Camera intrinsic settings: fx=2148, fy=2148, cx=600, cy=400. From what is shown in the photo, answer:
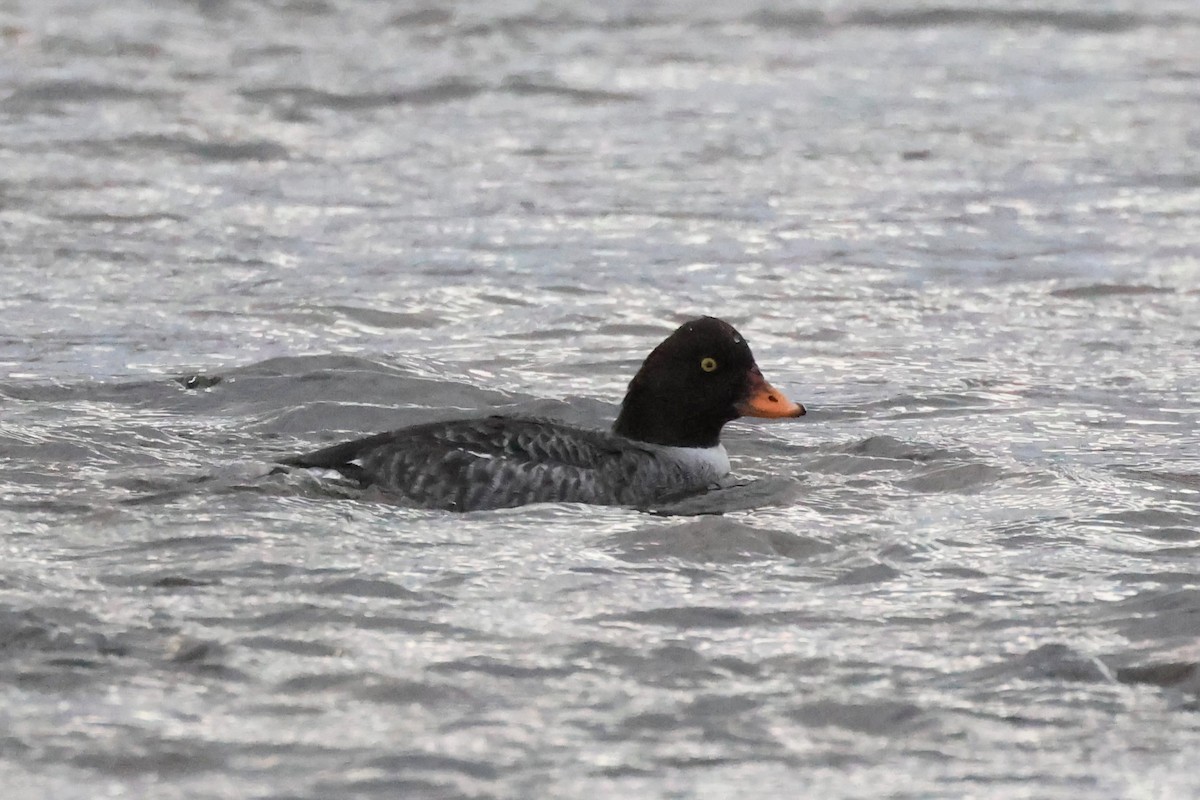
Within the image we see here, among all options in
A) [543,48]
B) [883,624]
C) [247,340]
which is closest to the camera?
[883,624]

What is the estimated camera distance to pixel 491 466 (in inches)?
375

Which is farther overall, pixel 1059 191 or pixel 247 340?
pixel 1059 191

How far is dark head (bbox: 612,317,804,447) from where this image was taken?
10.4m

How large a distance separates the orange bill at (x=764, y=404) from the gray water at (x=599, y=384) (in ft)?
1.17

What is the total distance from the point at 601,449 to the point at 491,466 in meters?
0.66

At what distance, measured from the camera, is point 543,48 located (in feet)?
79.3

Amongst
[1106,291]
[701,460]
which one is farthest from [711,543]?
[1106,291]

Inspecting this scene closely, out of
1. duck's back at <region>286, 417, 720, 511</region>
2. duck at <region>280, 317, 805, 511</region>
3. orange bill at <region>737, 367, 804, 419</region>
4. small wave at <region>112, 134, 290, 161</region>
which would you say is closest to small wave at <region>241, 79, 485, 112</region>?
small wave at <region>112, 134, 290, 161</region>

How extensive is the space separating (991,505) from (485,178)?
9640mm

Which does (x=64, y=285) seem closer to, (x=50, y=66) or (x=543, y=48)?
(x=50, y=66)

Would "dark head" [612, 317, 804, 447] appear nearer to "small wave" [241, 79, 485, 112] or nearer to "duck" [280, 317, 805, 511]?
"duck" [280, 317, 805, 511]

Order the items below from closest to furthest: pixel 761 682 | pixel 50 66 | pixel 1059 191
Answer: pixel 761 682 < pixel 1059 191 < pixel 50 66

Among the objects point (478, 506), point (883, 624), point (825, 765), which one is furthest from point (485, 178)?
point (825, 765)

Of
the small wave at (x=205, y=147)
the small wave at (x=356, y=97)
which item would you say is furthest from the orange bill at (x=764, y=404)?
the small wave at (x=356, y=97)
